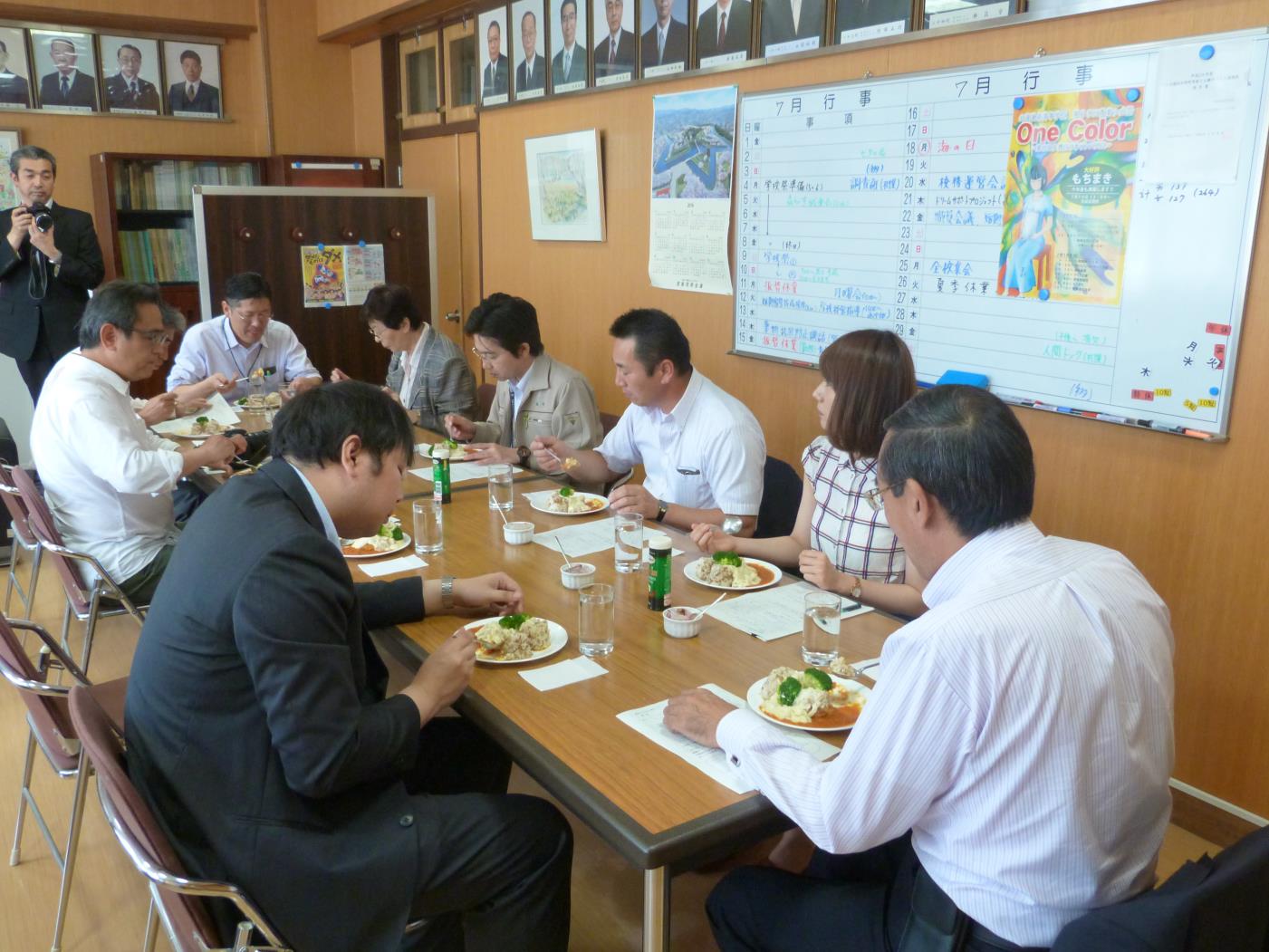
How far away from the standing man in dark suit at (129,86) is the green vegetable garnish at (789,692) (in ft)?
20.3

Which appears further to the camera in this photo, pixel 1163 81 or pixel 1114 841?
pixel 1163 81

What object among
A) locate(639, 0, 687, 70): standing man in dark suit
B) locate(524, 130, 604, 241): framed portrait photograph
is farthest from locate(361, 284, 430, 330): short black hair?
locate(639, 0, 687, 70): standing man in dark suit

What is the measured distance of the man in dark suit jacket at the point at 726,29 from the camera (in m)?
3.68

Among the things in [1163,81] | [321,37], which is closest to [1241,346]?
[1163,81]

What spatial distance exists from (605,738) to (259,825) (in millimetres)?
541

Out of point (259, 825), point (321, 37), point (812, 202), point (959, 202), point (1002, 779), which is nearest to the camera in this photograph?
point (1002, 779)

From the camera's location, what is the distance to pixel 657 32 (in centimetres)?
410

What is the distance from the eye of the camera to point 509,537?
2.52 m

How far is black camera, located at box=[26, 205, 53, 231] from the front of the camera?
4.55m

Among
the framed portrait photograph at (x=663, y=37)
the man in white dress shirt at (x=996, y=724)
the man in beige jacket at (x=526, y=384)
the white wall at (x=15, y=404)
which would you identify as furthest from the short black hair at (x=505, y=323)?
the white wall at (x=15, y=404)

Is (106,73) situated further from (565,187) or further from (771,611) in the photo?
(771,611)

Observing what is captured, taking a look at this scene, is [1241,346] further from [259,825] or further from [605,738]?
[259,825]

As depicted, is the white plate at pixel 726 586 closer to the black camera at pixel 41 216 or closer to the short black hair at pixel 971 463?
the short black hair at pixel 971 463

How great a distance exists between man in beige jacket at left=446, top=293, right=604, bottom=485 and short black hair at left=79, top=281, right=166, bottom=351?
3.57 ft
